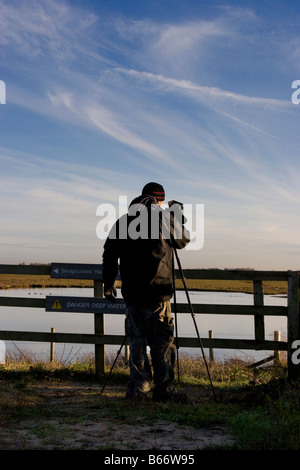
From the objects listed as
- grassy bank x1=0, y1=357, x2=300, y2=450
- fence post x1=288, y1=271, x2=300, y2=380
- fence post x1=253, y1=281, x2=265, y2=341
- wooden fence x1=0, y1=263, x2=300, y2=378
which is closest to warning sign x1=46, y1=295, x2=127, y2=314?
wooden fence x1=0, y1=263, x2=300, y2=378

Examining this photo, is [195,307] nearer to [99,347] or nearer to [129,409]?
[99,347]

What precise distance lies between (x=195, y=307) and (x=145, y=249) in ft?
6.92

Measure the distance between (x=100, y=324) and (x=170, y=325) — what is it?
2.40 m

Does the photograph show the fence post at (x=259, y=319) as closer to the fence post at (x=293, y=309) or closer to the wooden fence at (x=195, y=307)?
the wooden fence at (x=195, y=307)

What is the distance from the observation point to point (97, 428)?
15.5 ft

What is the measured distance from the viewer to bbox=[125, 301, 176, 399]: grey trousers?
235 inches

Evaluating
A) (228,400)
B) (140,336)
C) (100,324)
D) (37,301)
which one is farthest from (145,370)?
(37,301)

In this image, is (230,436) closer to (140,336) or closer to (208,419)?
(208,419)

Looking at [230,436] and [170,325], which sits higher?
[170,325]

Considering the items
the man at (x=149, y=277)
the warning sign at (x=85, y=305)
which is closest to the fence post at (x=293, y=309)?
the man at (x=149, y=277)

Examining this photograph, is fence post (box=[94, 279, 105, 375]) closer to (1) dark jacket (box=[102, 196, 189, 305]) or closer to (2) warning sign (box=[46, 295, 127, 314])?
(2) warning sign (box=[46, 295, 127, 314])

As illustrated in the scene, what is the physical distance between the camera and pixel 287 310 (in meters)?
7.53

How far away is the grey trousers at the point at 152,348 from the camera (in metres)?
5.98
